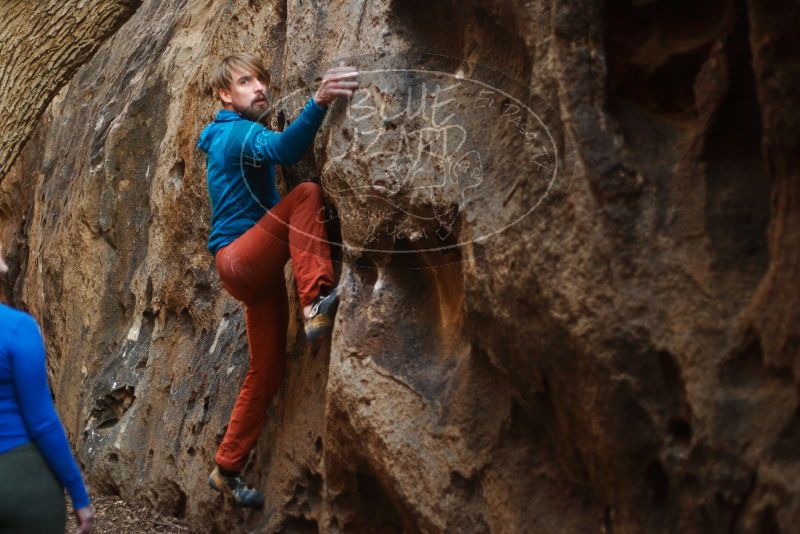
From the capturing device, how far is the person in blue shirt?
123 inches

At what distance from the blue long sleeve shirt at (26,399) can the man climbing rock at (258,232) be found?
138cm

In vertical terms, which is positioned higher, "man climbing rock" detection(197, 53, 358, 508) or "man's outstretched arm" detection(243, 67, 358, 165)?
"man's outstretched arm" detection(243, 67, 358, 165)

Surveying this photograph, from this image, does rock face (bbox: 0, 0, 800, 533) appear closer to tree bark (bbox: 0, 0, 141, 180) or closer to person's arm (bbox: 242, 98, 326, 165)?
person's arm (bbox: 242, 98, 326, 165)

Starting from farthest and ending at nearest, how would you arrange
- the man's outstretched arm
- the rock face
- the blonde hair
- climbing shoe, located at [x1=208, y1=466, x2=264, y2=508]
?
1. climbing shoe, located at [x1=208, y1=466, x2=264, y2=508]
2. the blonde hair
3. the man's outstretched arm
4. the rock face

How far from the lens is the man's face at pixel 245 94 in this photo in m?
4.76

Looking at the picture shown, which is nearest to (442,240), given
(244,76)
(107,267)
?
(244,76)

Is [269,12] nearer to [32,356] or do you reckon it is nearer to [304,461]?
→ [304,461]

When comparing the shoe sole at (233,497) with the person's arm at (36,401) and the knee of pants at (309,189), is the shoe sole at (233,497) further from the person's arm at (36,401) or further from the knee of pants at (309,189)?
the person's arm at (36,401)

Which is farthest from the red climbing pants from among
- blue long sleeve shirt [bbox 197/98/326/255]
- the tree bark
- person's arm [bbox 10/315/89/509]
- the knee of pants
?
the tree bark

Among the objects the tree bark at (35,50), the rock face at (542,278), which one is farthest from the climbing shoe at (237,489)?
the tree bark at (35,50)

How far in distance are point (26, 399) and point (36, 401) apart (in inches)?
1.3

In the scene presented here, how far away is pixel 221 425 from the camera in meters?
5.64
